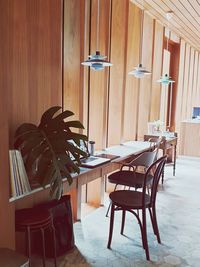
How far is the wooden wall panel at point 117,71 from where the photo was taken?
4.11 meters

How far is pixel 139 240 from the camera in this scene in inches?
117

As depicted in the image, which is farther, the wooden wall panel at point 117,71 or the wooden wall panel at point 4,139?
the wooden wall panel at point 117,71

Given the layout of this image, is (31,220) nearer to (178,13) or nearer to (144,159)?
(144,159)

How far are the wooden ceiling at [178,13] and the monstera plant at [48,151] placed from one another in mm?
3064

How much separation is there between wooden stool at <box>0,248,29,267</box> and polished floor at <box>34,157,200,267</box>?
2.68 feet

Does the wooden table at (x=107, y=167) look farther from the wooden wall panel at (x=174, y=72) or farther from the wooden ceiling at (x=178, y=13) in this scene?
the wooden wall panel at (x=174, y=72)

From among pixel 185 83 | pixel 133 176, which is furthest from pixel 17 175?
pixel 185 83

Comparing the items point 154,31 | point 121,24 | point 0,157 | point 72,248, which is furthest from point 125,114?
point 0,157

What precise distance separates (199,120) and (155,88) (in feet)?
6.94

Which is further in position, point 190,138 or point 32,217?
point 190,138

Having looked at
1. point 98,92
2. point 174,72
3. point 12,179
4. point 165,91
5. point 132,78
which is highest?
point 174,72

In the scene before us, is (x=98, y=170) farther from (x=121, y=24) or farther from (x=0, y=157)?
(x=121, y=24)

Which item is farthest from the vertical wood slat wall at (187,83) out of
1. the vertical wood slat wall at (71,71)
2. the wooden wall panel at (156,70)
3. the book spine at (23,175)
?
the book spine at (23,175)

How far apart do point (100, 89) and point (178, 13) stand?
2.18 m
